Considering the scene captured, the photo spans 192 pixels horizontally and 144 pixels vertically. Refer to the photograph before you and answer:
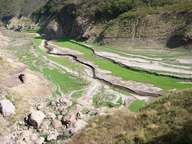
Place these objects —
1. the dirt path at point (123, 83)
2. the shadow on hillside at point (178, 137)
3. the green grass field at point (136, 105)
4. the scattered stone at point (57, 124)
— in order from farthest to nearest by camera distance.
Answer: the dirt path at point (123, 83)
the green grass field at point (136, 105)
the scattered stone at point (57, 124)
the shadow on hillside at point (178, 137)

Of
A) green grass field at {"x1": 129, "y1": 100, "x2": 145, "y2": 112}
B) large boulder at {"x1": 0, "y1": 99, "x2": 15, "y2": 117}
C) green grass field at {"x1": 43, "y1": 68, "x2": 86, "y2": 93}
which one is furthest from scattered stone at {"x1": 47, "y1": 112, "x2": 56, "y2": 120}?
green grass field at {"x1": 43, "y1": 68, "x2": 86, "y2": 93}

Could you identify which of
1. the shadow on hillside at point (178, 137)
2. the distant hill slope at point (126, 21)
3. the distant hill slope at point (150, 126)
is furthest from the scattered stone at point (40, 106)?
the distant hill slope at point (126, 21)

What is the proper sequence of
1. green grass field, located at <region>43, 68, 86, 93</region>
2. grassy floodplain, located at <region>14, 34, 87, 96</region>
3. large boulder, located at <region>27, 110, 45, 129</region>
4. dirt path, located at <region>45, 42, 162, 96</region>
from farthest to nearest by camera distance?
grassy floodplain, located at <region>14, 34, 87, 96</region> → green grass field, located at <region>43, 68, 86, 93</region> → dirt path, located at <region>45, 42, 162, 96</region> → large boulder, located at <region>27, 110, 45, 129</region>

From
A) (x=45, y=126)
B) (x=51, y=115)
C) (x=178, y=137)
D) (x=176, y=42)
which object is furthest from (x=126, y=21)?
(x=178, y=137)

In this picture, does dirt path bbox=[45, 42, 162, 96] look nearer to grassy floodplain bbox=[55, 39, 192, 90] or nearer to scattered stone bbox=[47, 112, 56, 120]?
grassy floodplain bbox=[55, 39, 192, 90]

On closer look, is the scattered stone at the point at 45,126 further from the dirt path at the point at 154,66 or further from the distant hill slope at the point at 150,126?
the dirt path at the point at 154,66

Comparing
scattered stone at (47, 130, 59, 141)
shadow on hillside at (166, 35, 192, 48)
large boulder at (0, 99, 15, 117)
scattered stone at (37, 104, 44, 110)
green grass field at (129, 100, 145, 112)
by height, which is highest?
shadow on hillside at (166, 35, 192, 48)

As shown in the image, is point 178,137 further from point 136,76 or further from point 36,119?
point 136,76

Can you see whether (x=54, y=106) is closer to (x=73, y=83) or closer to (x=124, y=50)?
(x=73, y=83)
